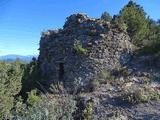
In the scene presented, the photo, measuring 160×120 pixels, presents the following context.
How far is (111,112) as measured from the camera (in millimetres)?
16156

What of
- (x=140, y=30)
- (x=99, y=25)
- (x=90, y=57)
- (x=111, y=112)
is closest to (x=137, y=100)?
(x=111, y=112)

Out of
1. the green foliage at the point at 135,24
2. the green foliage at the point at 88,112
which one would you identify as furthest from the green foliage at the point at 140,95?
the green foliage at the point at 135,24

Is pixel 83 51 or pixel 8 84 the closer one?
pixel 8 84

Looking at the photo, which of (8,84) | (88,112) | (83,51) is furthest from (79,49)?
(88,112)

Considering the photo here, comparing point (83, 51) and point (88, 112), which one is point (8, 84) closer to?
point (88, 112)

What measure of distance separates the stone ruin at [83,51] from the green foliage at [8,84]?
11.2ft

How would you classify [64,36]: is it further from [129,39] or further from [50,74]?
[129,39]

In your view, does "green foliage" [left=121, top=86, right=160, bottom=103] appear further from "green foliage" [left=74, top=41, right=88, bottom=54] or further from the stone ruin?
"green foliage" [left=74, top=41, right=88, bottom=54]

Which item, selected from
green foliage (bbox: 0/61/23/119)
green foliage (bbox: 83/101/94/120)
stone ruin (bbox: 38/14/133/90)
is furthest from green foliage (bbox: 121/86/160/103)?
green foliage (bbox: 0/61/23/119)

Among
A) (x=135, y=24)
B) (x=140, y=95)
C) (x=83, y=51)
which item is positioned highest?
(x=135, y=24)

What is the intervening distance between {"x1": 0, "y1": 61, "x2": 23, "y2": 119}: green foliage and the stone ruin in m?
3.43

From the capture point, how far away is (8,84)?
17.4 metres

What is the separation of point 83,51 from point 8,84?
5.26 m

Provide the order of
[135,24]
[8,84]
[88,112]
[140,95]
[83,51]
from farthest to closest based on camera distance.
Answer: [135,24]
[83,51]
[8,84]
[140,95]
[88,112]
